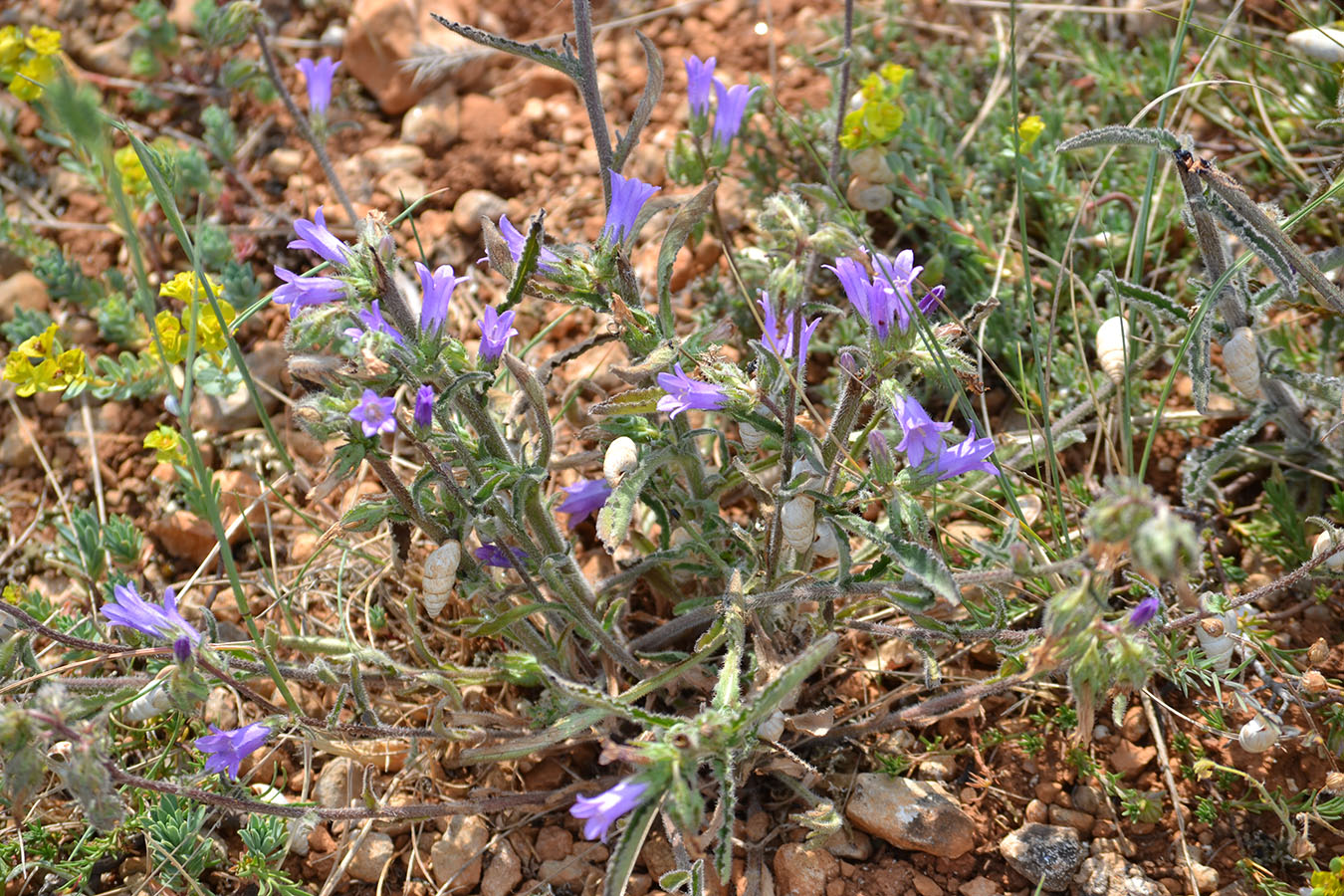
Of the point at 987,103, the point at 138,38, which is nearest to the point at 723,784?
the point at 987,103

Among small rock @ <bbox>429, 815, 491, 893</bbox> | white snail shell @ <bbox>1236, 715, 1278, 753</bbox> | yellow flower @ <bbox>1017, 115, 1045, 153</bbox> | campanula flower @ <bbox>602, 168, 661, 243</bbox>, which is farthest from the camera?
yellow flower @ <bbox>1017, 115, 1045, 153</bbox>

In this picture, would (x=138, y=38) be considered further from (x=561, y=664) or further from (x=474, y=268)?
(x=561, y=664)

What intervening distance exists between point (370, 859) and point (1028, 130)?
260 centimetres

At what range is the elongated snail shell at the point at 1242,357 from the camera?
8.25 ft

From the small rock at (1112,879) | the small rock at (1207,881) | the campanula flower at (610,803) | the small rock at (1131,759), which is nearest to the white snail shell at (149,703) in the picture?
the campanula flower at (610,803)

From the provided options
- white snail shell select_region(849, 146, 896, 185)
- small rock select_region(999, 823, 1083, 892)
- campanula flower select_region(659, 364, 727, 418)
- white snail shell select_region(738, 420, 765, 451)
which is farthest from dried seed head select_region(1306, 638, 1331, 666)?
white snail shell select_region(849, 146, 896, 185)

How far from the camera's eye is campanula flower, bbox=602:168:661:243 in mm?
2199

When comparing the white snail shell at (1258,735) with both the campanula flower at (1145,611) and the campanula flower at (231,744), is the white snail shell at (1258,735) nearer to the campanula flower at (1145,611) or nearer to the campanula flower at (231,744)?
the campanula flower at (1145,611)

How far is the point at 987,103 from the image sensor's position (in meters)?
3.80

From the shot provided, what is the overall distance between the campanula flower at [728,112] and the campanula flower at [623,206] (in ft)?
2.43

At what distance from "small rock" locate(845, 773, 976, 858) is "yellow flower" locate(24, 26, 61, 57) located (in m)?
3.53

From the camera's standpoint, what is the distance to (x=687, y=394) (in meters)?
2.09

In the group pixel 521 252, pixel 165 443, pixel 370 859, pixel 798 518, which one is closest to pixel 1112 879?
pixel 798 518

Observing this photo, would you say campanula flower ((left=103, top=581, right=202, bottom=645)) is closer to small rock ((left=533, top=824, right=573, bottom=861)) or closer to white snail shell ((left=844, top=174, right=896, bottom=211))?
small rock ((left=533, top=824, right=573, bottom=861))
